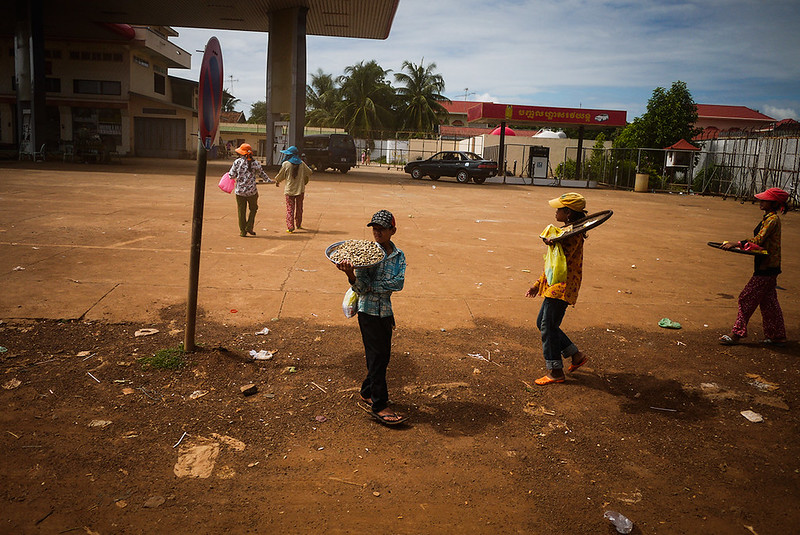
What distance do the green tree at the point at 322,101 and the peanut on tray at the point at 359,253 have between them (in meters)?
55.2

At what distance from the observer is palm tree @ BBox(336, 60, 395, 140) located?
2137 inches

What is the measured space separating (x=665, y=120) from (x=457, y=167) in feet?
46.9

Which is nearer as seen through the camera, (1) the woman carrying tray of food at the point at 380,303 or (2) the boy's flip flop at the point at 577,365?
(1) the woman carrying tray of food at the point at 380,303

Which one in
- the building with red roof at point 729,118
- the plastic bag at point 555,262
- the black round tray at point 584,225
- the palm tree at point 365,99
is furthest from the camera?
the building with red roof at point 729,118

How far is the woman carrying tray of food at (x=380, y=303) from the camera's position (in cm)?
382

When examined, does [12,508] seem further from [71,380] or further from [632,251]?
[632,251]

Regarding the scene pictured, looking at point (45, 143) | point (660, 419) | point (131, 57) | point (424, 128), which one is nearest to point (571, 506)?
point (660, 419)

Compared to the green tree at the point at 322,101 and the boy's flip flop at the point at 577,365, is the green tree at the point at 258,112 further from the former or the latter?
the boy's flip flop at the point at 577,365

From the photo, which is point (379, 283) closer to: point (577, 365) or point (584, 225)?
point (584, 225)

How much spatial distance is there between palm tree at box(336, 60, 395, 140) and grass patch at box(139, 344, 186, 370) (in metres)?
50.4

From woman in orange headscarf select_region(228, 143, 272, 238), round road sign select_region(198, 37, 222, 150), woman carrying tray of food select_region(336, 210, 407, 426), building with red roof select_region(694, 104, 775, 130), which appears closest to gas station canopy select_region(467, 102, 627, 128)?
woman in orange headscarf select_region(228, 143, 272, 238)

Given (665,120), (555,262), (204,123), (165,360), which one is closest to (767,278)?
(555,262)

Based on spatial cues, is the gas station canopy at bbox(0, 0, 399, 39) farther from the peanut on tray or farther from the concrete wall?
the peanut on tray

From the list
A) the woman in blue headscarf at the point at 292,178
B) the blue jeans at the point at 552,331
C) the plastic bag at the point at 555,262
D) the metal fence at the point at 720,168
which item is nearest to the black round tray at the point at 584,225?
the plastic bag at the point at 555,262
